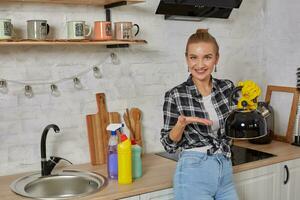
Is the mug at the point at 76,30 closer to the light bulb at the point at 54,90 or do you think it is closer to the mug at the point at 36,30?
the mug at the point at 36,30

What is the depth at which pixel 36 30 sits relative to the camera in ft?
6.19

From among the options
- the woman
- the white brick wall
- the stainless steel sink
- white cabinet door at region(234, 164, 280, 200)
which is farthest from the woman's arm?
the white brick wall

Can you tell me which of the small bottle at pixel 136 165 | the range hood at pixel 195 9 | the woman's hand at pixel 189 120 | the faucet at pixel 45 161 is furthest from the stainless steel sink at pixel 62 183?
the range hood at pixel 195 9

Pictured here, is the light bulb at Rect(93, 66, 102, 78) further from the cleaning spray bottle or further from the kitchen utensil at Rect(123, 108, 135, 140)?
the cleaning spray bottle

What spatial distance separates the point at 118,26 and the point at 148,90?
1.62 ft

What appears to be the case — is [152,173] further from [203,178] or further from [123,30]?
[123,30]

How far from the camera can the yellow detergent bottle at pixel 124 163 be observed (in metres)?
1.89

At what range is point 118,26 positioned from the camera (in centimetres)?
209

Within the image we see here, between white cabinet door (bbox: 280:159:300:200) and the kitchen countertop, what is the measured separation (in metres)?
0.04

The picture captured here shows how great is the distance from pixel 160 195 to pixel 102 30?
82cm

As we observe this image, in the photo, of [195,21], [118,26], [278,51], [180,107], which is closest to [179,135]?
[180,107]

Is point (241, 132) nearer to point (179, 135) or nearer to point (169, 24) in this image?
point (179, 135)

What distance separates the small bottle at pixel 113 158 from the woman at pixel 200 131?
25 cm

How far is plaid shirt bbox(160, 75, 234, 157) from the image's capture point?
1.86 meters
